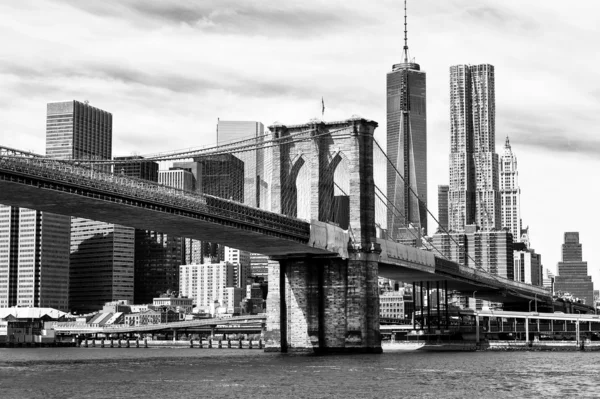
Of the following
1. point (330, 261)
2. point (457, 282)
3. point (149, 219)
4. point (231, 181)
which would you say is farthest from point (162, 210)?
point (457, 282)

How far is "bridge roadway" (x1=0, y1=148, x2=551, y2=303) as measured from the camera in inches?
2899

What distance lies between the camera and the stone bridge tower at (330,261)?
102 meters

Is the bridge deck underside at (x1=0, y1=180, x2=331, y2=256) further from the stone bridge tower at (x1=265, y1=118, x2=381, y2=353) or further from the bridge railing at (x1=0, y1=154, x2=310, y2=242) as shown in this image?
the stone bridge tower at (x1=265, y1=118, x2=381, y2=353)

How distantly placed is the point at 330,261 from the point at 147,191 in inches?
1034

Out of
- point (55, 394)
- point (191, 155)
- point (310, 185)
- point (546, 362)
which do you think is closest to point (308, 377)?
point (55, 394)

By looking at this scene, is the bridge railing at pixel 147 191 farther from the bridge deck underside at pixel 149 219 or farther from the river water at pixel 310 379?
the river water at pixel 310 379

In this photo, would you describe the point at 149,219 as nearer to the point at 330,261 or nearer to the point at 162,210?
the point at 162,210

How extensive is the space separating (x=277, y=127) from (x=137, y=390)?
47.5 metres

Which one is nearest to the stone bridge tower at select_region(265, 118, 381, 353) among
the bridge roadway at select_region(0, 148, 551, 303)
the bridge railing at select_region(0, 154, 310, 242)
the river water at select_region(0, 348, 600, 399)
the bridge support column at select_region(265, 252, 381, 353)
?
the bridge support column at select_region(265, 252, 381, 353)

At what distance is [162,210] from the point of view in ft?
273

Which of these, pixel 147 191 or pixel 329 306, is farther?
pixel 329 306

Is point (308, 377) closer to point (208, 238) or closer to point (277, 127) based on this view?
point (208, 238)

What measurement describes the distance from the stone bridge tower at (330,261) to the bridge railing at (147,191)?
260 inches

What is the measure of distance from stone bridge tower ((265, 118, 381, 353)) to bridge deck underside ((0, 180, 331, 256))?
290 cm
